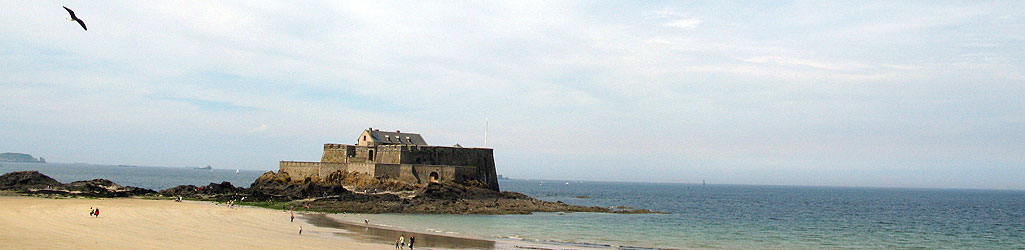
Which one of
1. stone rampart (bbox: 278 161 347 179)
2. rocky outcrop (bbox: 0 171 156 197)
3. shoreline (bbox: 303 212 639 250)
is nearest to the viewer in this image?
shoreline (bbox: 303 212 639 250)

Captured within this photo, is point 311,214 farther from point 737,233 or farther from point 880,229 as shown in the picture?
point 880,229

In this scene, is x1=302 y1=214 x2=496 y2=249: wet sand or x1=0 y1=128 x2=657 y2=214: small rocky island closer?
x1=302 y1=214 x2=496 y2=249: wet sand

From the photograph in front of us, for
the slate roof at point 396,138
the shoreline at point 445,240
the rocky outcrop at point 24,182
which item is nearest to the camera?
the shoreline at point 445,240

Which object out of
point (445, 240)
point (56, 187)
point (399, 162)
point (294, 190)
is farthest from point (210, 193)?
point (445, 240)

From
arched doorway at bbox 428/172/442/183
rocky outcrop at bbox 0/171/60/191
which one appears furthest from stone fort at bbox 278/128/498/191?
rocky outcrop at bbox 0/171/60/191

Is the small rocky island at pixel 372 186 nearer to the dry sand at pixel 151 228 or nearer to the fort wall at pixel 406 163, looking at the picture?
the fort wall at pixel 406 163

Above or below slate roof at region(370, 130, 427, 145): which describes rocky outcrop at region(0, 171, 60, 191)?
below

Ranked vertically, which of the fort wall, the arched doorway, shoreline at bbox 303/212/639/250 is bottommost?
shoreline at bbox 303/212/639/250

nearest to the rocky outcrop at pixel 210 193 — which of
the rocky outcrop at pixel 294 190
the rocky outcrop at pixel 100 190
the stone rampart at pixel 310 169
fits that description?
the rocky outcrop at pixel 294 190

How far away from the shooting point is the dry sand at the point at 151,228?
22.6 m

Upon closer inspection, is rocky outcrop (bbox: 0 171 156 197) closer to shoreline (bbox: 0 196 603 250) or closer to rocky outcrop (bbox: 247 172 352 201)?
rocky outcrop (bbox: 247 172 352 201)

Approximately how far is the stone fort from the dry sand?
14.2 meters

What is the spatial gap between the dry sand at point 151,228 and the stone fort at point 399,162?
559 inches

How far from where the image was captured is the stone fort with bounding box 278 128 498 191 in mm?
52906
